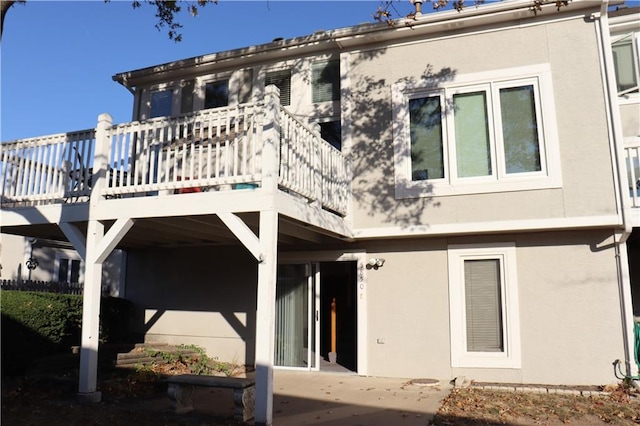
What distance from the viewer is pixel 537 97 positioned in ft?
27.7

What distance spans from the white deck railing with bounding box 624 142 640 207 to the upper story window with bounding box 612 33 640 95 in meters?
2.16

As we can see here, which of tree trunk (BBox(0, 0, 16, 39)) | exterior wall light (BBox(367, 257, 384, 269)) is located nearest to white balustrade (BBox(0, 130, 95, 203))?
tree trunk (BBox(0, 0, 16, 39))

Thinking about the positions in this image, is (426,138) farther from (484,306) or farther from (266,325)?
(266,325)

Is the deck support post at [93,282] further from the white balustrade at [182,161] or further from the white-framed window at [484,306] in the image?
the white-framed window at [484,306]

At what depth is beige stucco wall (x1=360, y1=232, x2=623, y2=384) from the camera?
7879 mm

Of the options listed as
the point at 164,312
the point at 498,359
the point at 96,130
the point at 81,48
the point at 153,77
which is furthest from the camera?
the point at 153,77

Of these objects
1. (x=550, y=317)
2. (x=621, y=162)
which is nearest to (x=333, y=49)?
(x=621, y=162)

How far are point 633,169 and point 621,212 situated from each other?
1.07m

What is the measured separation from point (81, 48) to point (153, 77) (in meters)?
2.04

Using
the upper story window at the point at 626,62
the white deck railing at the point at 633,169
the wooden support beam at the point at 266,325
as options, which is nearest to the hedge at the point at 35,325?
the wooden support beam at the point at 266,325

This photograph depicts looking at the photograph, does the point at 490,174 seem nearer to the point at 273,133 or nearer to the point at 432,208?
the point at 432,208

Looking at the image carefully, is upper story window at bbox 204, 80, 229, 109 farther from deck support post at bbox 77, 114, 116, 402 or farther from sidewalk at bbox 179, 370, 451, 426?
sidewalk at bbox 179, 370, 451, 426

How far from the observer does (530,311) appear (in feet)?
26.9

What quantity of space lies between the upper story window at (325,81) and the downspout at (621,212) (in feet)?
15.6
